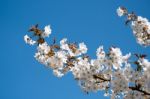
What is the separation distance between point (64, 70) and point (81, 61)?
34.5 inches

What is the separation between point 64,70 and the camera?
427 inches

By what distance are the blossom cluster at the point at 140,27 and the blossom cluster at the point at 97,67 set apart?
1.70 metres

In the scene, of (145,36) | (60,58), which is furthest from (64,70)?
(145,36)

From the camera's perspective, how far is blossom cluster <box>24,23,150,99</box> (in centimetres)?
947

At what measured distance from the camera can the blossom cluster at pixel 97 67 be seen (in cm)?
947

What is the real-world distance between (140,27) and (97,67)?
2.70 meters

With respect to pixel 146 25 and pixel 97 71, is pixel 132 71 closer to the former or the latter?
pixel 97 71

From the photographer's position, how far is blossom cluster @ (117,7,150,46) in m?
11.5

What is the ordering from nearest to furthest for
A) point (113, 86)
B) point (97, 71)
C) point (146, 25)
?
point (113, 86) < point (97, 71) < point (146, 25)

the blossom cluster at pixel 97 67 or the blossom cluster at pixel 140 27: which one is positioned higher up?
the blossom cluster at pixel 140 27

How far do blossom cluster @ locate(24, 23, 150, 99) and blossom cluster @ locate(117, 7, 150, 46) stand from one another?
170 centimetres

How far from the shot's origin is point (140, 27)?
1170cm

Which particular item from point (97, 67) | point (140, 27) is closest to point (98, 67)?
point (97, 67)

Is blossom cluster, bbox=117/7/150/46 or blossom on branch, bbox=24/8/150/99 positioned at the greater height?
blossom cluster, bbox=117/7/150/46
